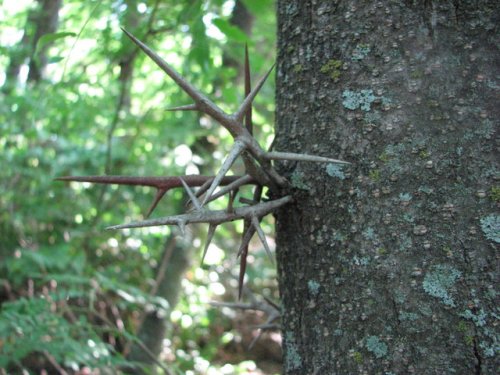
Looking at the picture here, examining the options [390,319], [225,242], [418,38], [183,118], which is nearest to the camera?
[390,319]

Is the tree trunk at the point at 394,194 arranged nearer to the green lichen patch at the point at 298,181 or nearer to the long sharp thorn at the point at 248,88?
the green lichen patch at the point at 298,181

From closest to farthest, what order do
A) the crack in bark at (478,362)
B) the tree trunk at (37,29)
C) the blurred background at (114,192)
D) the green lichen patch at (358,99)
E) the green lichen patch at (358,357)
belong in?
the crack in bark at (478,362), the green lichen patch at (358,357), the green lichen patch at (358,99), the blurred background at (114,192), the tree trunk at (37,29)

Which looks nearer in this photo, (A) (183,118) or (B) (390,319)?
(B) (390,319)

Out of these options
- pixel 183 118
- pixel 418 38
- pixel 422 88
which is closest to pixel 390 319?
pixel 422 88

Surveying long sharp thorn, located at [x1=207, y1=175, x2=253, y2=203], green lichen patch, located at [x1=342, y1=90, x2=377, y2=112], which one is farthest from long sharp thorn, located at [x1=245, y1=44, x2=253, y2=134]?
green lichen patch, located at [x1=342, y1=90, x2=377, y2=112]

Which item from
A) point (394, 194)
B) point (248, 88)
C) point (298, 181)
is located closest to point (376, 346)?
point (394, 194)

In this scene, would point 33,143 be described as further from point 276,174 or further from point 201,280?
point 276,174

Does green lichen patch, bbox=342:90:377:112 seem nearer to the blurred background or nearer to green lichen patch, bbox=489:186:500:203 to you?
green lichen patch, bbox=489:186:500:203

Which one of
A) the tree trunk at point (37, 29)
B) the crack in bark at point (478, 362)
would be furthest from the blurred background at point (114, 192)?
the crack in bark at point (478, 362)
